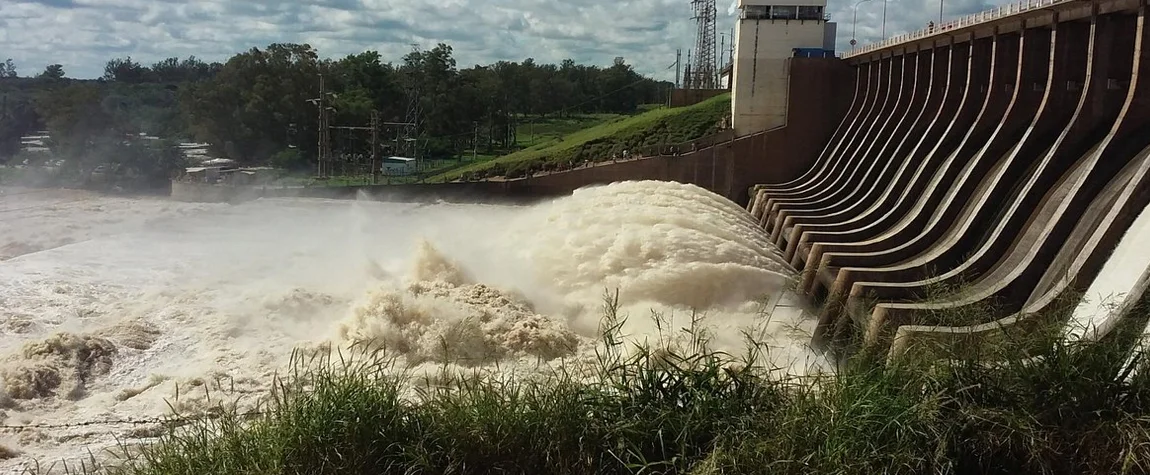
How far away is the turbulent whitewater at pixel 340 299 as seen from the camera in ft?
41.4

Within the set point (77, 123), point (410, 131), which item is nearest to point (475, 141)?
point (410, 131)

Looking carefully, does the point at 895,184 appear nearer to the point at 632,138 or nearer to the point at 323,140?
the point at 632,138

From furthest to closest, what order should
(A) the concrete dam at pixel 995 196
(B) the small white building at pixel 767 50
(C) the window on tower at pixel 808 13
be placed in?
(C) the window on tower at pixel 808 13 → (B) the small white building at pixel 767 50 → (A) the concrete dam at pixel 995 196

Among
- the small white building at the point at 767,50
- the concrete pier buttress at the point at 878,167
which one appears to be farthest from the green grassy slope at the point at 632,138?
the concrete pier buttress at the point at 878,167

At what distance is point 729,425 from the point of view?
6.39m

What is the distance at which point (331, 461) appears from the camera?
20.5 feet

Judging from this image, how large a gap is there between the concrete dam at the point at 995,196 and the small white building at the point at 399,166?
2560 centimetres

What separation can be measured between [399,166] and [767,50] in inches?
849

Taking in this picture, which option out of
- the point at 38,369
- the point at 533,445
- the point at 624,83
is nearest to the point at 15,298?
the point at 38,369

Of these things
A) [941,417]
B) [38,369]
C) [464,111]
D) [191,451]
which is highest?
[464,111]

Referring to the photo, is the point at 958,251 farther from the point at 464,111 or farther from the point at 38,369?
the point at 464,111

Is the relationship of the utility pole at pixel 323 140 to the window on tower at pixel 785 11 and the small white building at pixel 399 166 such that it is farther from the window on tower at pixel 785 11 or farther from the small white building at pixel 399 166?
the window on tower at pixel 785 11

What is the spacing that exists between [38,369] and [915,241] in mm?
14695

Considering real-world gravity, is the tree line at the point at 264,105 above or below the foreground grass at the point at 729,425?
above
